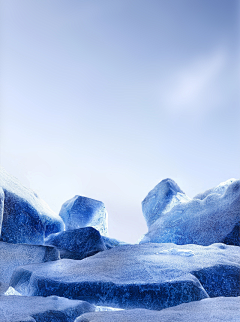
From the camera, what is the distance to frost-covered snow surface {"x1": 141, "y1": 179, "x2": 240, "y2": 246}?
3.01m

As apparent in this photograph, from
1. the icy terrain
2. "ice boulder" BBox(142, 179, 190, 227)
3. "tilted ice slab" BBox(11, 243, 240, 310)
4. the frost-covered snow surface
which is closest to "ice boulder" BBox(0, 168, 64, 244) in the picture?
the icy terrain

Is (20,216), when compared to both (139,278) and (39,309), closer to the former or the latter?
(139,278)

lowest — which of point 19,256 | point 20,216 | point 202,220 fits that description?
point 19,256

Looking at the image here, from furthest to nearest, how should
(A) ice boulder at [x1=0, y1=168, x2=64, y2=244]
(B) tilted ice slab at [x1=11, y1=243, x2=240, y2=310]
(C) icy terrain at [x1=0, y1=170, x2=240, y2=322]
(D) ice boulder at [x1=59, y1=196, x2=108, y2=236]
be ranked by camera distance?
(D) ice boulder at [x1=59, y1=196, x2=108, y2=236] → (A) ice boulder at [x1=0, y1=168, x2=64, y2=244] → (B) tilted ice slab at [x1=11, y1=243, x2=240, y2=310] → (C) icy terrain at [x1=0, y1=170, x2=240, y2=322]

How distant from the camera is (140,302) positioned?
4.73 feet

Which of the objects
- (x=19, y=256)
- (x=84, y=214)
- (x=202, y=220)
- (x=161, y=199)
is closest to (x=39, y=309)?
(x=19, y=256)

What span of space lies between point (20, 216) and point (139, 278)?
1.77m

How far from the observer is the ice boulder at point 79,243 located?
2.93 m

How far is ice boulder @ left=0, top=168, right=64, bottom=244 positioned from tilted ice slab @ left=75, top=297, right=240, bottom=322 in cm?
196

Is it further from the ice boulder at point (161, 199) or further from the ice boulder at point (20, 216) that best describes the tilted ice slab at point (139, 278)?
the ice boulder at point (161, 199)

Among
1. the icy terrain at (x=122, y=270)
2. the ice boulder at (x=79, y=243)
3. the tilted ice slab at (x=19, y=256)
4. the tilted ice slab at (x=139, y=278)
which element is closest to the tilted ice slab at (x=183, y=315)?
the icy terrain at (x=122, y=270)

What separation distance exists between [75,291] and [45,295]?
0.52ft

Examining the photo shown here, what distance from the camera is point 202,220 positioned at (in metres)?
3.33

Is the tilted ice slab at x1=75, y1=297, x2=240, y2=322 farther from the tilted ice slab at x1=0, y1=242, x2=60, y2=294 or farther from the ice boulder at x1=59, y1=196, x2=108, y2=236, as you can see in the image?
the ice boulder at x1=59, y1=196, x2=108, y2=236
